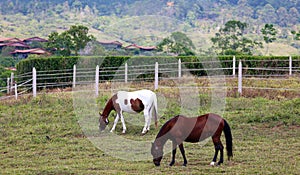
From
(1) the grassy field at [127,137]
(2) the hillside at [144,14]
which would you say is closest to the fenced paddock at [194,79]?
(1) the grassy field at [127,137]

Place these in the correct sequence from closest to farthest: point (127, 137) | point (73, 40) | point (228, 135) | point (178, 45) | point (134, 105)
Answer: point (228, 135)
point (127, 137)
point (134, 105)
point (73, 40)
point (178, 45)

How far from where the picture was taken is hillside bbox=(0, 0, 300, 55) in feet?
269

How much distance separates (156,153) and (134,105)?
14.6 feet

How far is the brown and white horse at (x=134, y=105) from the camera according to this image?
13.3m

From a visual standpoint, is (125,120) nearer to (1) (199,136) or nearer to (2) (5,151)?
(2) (5,151)

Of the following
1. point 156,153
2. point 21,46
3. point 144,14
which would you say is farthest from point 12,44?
point 156,153

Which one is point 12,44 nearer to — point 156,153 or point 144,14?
point 144,14

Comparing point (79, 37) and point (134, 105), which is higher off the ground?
point (79, 37)

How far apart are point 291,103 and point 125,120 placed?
16.5 feet

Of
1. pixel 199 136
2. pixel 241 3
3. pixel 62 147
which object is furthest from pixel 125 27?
pixel 241 3

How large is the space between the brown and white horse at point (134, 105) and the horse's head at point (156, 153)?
156 inches

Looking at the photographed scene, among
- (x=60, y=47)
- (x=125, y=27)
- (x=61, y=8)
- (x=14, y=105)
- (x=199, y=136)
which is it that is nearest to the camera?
(x=199, y=136)

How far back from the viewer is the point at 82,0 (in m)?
151

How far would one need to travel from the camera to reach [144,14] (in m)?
81.6
